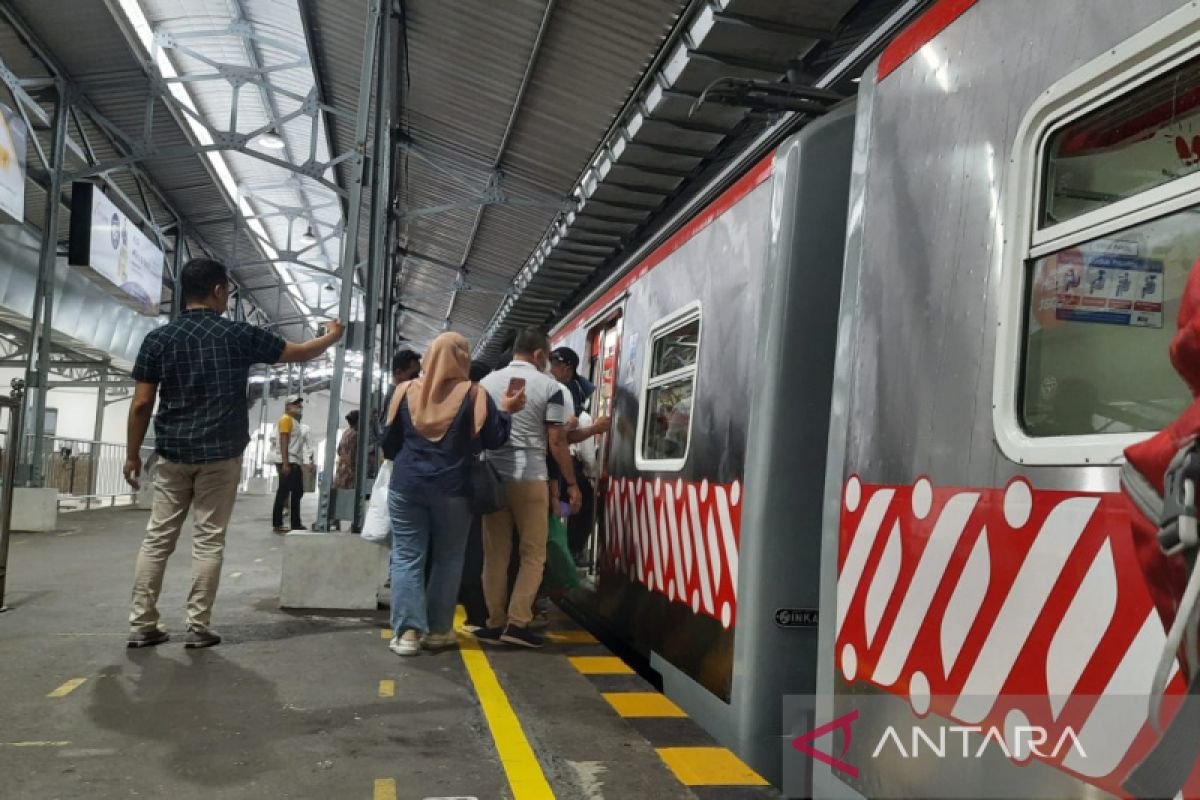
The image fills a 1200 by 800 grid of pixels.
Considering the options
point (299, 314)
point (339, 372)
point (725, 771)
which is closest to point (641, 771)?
point (725, 771)

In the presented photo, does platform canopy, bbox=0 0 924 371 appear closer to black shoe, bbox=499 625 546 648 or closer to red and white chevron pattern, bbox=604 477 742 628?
red and white chevron pattern, bbox=604 477 742 628

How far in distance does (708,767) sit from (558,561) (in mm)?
2484

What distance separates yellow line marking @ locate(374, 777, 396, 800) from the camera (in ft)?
9.25

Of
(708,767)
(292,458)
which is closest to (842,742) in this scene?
(708,767)

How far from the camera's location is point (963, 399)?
2281 mm

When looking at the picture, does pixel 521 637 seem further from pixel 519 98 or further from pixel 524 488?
→ pixel 519 98

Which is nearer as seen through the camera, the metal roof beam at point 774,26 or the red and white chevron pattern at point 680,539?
the red and white chevron pattern at point 680,539

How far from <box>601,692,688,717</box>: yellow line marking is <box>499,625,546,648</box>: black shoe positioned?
3.35 feet

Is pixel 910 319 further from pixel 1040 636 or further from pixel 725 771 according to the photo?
pixel 725 771

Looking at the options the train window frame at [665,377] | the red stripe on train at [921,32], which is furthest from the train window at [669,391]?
the red stripe on train at [921,32]

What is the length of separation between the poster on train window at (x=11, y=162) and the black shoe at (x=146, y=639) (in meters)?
7.91

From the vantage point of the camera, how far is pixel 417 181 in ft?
42.0

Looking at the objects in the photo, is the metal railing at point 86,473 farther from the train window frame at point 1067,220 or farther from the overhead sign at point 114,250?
the train window frame at point 1067,220

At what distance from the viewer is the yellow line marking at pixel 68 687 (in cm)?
378
